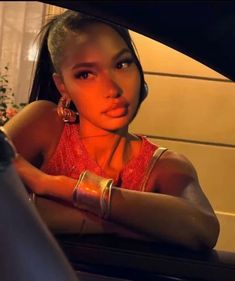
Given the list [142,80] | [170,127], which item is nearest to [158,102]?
[170,127]

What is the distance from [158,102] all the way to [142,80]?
1675 mm

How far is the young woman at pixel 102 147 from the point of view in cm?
95

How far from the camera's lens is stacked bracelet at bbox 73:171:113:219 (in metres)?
0.93

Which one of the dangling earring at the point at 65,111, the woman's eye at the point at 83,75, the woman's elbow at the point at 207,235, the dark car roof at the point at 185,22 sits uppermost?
the dark car roof at the point at 185,22

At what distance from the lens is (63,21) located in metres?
1.06

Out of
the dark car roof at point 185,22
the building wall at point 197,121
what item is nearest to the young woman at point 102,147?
the dark car roof at point 185,22

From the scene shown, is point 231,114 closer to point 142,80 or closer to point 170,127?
point 170,127

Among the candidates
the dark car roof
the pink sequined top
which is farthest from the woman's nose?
the dark car roof

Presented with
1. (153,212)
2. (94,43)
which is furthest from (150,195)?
(94,43)

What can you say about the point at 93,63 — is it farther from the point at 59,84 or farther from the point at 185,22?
the point at 185,22

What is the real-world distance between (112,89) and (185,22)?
14.6 inches

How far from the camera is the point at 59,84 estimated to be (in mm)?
1098

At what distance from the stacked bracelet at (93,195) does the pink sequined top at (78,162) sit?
102mm

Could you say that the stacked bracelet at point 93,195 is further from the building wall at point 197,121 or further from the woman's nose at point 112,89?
the building wall at point 197,121
